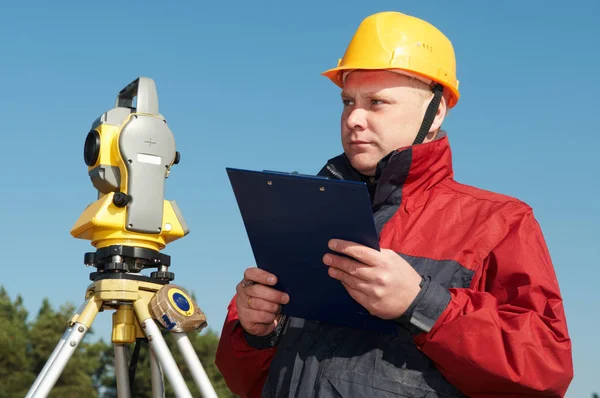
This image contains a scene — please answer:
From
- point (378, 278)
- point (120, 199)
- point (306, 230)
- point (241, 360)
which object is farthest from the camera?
point (120, 199)

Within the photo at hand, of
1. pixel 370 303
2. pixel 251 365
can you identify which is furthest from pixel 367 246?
pixel 251 365

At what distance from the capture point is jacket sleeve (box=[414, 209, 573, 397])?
2.54 meters

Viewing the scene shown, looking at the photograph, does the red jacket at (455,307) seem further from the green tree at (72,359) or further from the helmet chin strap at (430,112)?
the green tree at (72,359)

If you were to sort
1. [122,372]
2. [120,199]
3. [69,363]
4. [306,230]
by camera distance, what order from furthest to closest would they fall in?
[69,363] < [122,372] < [120,199] < [306,230]

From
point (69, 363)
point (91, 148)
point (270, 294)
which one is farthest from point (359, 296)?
point (69, 363)

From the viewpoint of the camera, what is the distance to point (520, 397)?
2643 mm

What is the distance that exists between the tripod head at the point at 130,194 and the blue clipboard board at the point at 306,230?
2.89 feet

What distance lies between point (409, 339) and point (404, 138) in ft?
2.89

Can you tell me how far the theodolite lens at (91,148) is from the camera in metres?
Result: 3.65

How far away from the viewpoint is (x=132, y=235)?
3.62 m

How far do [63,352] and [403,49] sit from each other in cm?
197

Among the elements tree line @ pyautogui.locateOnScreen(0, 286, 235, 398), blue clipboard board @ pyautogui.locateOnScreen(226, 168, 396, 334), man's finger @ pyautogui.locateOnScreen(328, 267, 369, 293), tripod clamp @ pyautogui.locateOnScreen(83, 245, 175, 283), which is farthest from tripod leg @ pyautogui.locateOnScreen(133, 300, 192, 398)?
tree line @ pyautogui.locateOnScreen(0, 286, 235, 398)

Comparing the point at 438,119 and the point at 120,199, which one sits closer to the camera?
the point at 438,119

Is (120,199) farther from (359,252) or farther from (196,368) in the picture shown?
(359,252)
